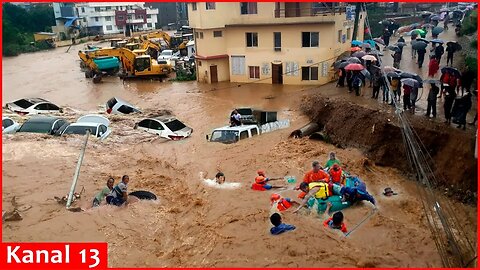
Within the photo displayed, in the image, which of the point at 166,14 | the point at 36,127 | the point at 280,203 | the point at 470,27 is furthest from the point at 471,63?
the point at 166,14

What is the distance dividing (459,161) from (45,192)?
1267 centimetres

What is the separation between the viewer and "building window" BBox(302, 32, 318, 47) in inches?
1131

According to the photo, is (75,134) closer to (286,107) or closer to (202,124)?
(202,124)

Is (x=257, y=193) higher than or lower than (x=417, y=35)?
lower

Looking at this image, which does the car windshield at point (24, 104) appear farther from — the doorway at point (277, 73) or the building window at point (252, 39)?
the doorway at point (277, 73)

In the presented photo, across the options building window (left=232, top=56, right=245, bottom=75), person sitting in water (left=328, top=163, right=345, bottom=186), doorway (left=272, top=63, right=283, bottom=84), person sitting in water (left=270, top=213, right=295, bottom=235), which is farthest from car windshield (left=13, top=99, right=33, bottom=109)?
person sitting in water (left=270, top=213, right=295, bottom=235)

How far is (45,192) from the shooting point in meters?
13.9

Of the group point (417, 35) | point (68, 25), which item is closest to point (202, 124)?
point (417, 35)

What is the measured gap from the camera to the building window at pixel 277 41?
29531 millimetres

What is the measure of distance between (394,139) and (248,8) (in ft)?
58.3

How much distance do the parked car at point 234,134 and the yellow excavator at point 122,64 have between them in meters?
18.4

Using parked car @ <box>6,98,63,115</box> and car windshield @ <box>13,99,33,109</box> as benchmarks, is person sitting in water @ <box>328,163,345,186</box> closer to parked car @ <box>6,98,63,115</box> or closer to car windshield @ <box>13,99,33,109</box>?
parked car @ <box>6,98,63,115</box>

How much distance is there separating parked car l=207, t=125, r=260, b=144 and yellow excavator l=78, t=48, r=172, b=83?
60.3 ft

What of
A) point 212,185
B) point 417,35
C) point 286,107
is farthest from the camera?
point 417,35
